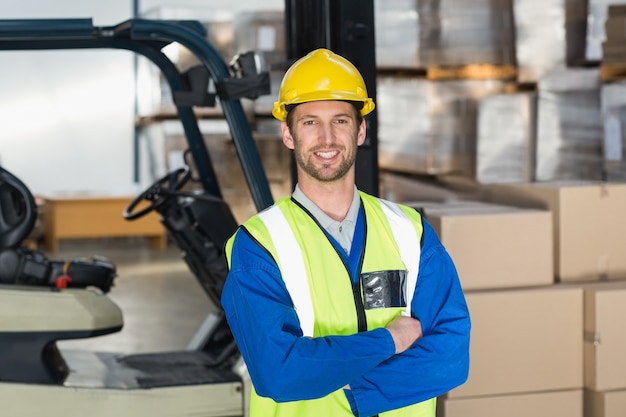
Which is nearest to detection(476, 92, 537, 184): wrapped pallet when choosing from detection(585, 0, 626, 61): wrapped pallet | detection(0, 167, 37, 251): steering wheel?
detection(585, 0, 626, 61): wrapped pallet

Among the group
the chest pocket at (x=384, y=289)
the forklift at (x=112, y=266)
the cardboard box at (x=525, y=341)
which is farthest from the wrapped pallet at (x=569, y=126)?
the chest pocket at (x=384, y=289)

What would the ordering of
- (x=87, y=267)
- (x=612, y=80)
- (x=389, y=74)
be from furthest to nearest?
(x=389, y=74)
(x=612, y=80)
(x=87, y=267)

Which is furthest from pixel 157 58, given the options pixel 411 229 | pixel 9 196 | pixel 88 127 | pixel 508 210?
pixel 88 127

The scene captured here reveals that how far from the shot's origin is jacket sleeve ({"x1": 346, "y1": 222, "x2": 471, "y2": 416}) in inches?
83.9

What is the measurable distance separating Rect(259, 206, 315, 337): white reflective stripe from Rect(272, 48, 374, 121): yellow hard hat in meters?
0.30

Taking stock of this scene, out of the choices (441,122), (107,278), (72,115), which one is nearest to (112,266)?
(107,278)

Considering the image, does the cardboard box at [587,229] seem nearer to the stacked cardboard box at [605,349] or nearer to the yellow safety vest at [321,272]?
the stacked cardboard box at [605,349]

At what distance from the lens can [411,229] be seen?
2295 millimetres

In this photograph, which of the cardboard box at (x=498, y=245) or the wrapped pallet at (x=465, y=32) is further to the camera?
the wrapped pallet at (x=465, y=32)

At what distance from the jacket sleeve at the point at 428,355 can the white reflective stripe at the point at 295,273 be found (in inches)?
6.8

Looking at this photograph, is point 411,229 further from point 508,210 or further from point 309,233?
point 508,210

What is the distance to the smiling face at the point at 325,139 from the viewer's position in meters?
2.17

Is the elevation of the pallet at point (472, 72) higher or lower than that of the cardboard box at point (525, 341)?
higher

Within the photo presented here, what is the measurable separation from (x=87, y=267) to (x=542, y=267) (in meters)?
1.80
